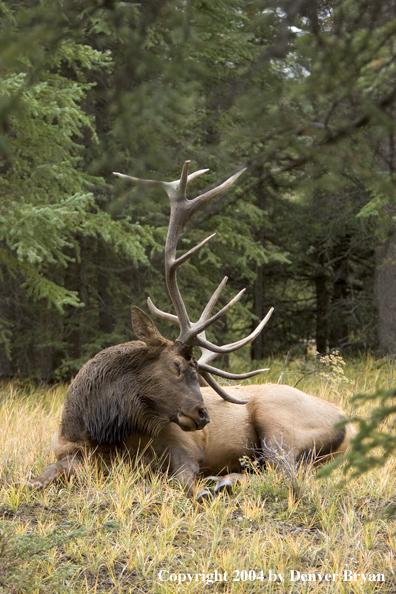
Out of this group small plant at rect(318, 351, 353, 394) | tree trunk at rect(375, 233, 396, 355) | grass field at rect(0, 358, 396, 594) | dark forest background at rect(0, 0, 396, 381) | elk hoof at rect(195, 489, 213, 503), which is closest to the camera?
dark forest background at rect(0, 0, 396, 381)

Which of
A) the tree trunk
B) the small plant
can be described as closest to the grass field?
Result: the small plant

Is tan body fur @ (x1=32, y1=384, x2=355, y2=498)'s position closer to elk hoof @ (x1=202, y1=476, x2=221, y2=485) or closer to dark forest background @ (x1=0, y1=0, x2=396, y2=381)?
elk hoof @ (x1=202, y1=476, x2=221, y2=485)

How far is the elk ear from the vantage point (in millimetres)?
5074

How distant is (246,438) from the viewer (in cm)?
562

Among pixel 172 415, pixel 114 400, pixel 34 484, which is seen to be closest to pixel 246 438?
pixel 172 415

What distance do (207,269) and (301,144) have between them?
Result: 28.9ft

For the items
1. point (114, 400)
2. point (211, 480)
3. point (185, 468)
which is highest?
point (114, 400)

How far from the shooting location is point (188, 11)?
2.53m

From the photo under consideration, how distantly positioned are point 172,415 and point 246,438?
922 millimetres

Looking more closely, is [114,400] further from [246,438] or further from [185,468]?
[246,438]

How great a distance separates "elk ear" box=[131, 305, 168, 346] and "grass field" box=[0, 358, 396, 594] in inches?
37.4

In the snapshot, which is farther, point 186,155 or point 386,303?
point 386,303

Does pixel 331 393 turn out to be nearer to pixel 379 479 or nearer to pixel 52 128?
pixel 379 479

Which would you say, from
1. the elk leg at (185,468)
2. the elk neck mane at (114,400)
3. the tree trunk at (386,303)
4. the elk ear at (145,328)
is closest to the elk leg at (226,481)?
the elk leg at (185,468)
